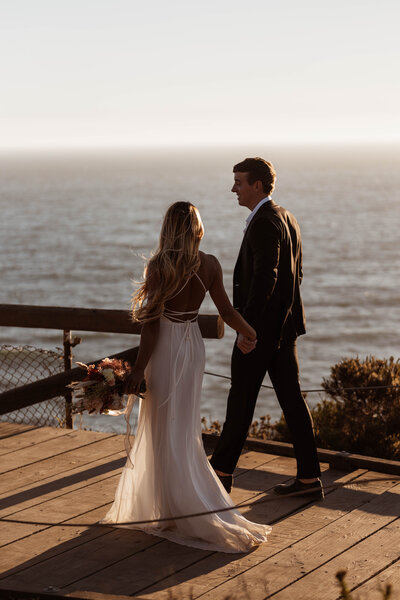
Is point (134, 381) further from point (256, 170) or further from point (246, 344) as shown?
point (256, 170)

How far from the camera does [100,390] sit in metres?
5.25

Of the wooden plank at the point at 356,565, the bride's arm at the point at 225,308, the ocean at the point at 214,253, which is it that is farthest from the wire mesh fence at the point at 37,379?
the wooden plank at the point at 356,565

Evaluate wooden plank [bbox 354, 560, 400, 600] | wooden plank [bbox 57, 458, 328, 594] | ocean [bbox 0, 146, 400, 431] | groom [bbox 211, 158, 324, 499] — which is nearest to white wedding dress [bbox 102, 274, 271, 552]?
wooden plank [bbox 57, 458, 328, 594]

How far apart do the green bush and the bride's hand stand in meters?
2.95

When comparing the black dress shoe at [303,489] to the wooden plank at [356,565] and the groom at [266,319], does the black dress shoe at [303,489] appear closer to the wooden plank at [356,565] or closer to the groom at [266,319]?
the groom at [266,319]

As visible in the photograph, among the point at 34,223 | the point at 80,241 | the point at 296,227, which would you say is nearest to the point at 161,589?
the point at 296,227

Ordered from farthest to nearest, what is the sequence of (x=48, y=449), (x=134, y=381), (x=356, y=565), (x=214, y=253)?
1. (x=214, y=253)
2. (x=48, y=449)
3. (x=134, y=381)
4. (x=356, y=565)

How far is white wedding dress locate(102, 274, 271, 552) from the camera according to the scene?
17.8ft

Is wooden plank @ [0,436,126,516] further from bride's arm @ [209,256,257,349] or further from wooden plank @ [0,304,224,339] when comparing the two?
bride's arm @ [209,256,257,349]

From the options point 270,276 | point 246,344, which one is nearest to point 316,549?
point 246,344

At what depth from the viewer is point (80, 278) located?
56.3 m

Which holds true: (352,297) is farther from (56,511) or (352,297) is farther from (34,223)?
(34,223)

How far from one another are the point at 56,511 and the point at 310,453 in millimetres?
1662

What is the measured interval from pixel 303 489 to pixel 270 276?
143cm
